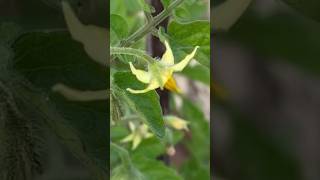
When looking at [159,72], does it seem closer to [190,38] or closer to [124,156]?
[190,38]

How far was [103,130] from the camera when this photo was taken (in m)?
0.29

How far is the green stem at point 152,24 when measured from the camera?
1.27 ft

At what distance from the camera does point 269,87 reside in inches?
10.3

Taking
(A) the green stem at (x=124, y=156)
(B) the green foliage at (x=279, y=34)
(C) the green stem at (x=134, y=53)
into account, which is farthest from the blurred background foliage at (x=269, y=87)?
(A) the green stem at (x=124, y=156)

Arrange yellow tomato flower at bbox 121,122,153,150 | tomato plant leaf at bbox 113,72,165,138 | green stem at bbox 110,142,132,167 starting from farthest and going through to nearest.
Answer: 1. yellow tomato flower at bbox 121,122,153,150
2. green stem at bbox 110,142,132,167
3. tomato plant leaf at bbox 113,72,165,138

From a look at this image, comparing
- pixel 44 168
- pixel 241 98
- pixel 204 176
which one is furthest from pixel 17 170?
pixel 204 176

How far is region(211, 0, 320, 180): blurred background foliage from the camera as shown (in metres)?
0.26

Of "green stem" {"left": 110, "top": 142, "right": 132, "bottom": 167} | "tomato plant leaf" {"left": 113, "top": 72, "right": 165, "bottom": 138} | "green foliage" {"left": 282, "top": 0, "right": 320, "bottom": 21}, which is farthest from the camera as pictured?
"green stem" {"left": 110, "top": 142, "right": 132, "bottom": 167}

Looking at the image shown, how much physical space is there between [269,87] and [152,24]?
0.16m

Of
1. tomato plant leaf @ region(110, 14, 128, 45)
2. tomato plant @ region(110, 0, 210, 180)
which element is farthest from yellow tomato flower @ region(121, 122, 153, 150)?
tomato plant leaf @ region(110, 14, 128, 45)

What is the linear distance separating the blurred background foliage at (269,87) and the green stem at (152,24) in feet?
0.42

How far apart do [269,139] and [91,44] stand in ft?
0.34

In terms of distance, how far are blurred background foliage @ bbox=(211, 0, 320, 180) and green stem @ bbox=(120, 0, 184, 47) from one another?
0.13 m

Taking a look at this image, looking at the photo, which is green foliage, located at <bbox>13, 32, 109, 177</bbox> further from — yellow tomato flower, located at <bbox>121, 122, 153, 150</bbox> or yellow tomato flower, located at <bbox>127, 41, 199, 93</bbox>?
yellow tomato flower, located at <bbox>121, 122, 153, 150</bbox>
